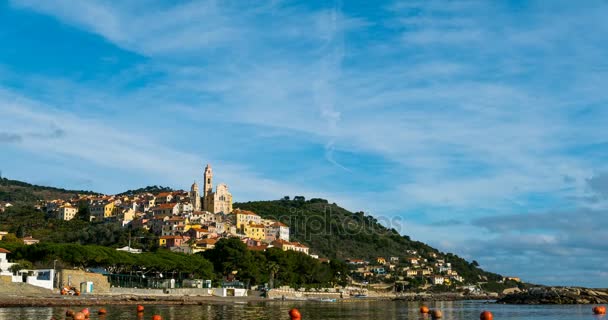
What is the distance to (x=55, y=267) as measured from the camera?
258 ft

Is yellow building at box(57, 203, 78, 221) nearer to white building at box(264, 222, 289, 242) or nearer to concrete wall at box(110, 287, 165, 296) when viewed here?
white building at box(264, 222, 289, 242)

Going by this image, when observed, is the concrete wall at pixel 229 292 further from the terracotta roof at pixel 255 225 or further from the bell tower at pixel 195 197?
the bell tower at pixel 195 197

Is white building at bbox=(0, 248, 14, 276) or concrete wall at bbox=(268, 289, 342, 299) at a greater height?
white building at bbox=(0, 248, 14, 276)

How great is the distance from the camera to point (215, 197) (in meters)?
189

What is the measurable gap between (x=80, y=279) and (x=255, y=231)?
4013 inches

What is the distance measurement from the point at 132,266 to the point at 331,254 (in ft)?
367

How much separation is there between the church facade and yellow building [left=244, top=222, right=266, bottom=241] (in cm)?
1486

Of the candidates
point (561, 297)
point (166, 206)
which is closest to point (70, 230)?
point (166, 206)

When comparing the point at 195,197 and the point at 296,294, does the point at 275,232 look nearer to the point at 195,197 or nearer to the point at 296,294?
the point at 195,197

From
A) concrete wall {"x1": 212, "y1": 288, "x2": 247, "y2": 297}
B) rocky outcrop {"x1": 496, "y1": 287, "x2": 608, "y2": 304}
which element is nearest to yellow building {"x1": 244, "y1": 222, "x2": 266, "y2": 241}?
concrete wall {"x1": 212, "y1": 288, "x2": 247, "y2": 297}

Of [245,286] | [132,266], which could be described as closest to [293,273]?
[245,286]

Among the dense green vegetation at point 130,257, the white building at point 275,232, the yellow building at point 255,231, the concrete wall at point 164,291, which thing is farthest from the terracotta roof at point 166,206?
the concrete wall at point 164,291

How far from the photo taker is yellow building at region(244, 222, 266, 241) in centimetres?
17400

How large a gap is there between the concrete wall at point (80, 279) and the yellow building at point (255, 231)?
9362cm
